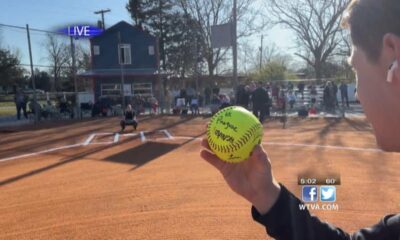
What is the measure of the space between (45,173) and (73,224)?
12.3 ft

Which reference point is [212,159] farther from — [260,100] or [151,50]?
[151,50]

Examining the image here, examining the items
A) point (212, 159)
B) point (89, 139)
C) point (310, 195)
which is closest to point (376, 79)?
point (212, 159)

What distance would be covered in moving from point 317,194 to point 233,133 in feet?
8.26

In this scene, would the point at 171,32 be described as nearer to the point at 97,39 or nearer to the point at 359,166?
the point at 97,39

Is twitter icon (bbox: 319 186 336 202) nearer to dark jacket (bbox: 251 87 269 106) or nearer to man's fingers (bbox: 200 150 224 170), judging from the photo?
man's fingers (bbox: 200 150 224 170)

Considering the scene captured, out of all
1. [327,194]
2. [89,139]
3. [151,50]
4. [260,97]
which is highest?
[151,50]

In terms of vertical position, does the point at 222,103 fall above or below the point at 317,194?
above

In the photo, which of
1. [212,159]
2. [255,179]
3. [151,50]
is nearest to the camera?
[255,179]

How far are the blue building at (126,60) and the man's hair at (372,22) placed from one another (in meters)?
32.9

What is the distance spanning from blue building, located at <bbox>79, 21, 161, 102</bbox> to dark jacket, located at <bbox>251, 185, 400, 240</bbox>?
3231 cm

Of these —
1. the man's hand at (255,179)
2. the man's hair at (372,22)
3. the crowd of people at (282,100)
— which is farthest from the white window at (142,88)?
the man's hair at (372,22)

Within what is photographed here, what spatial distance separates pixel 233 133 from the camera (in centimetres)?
250

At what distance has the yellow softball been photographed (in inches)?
91.6

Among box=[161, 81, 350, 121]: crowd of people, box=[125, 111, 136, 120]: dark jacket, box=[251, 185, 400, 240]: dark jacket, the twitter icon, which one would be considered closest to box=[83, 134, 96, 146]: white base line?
box=[125, 111, 136, 120]: dark jacket
